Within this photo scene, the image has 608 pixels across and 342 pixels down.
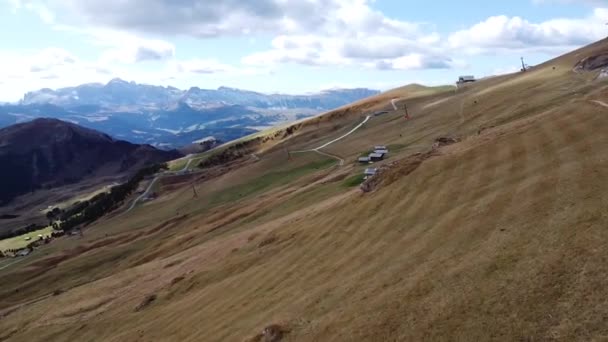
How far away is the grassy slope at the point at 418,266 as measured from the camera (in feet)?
86.8

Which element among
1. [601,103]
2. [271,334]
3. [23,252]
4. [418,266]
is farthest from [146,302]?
[23,252]

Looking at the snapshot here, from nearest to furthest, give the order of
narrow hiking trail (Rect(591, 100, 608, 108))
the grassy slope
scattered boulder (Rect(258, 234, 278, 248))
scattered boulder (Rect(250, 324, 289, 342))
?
the grassy slope → scattered boulder (Rect(250, 324, 289, 342)) → narrow hiking trail (Rect(591, 100, 608, 108)) → scattered boulder (Rect(258, 234, 278, 248))

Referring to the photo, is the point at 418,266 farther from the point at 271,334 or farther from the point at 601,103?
the point at 601,103

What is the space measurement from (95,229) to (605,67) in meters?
169

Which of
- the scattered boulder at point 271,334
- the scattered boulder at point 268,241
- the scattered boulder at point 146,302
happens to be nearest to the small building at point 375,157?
the scattered boulder at point 268,241

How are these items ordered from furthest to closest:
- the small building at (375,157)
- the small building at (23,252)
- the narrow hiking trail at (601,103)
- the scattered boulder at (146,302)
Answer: the small building at (23,252), the small building at (375,157), the scattered boulder at (146,302), the narrow hiking trail at (601,103)

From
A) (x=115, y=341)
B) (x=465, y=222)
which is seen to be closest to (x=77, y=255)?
(x=115, y=341)

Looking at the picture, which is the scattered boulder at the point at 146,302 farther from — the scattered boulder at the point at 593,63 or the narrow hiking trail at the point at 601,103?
the scattered boulder at the point at 593,63

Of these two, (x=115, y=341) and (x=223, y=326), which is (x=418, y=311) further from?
(x=115, y=341)

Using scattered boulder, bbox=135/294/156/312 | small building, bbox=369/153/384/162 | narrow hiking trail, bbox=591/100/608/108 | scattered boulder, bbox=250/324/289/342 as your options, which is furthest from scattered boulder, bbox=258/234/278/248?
small building, bbox=369/153/384/162

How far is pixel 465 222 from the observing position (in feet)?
124

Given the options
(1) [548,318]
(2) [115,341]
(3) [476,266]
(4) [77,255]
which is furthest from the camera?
(4) [77,255]

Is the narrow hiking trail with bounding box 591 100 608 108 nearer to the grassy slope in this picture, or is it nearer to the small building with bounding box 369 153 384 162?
the grassy slope

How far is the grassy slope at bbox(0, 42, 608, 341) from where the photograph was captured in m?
26.5
